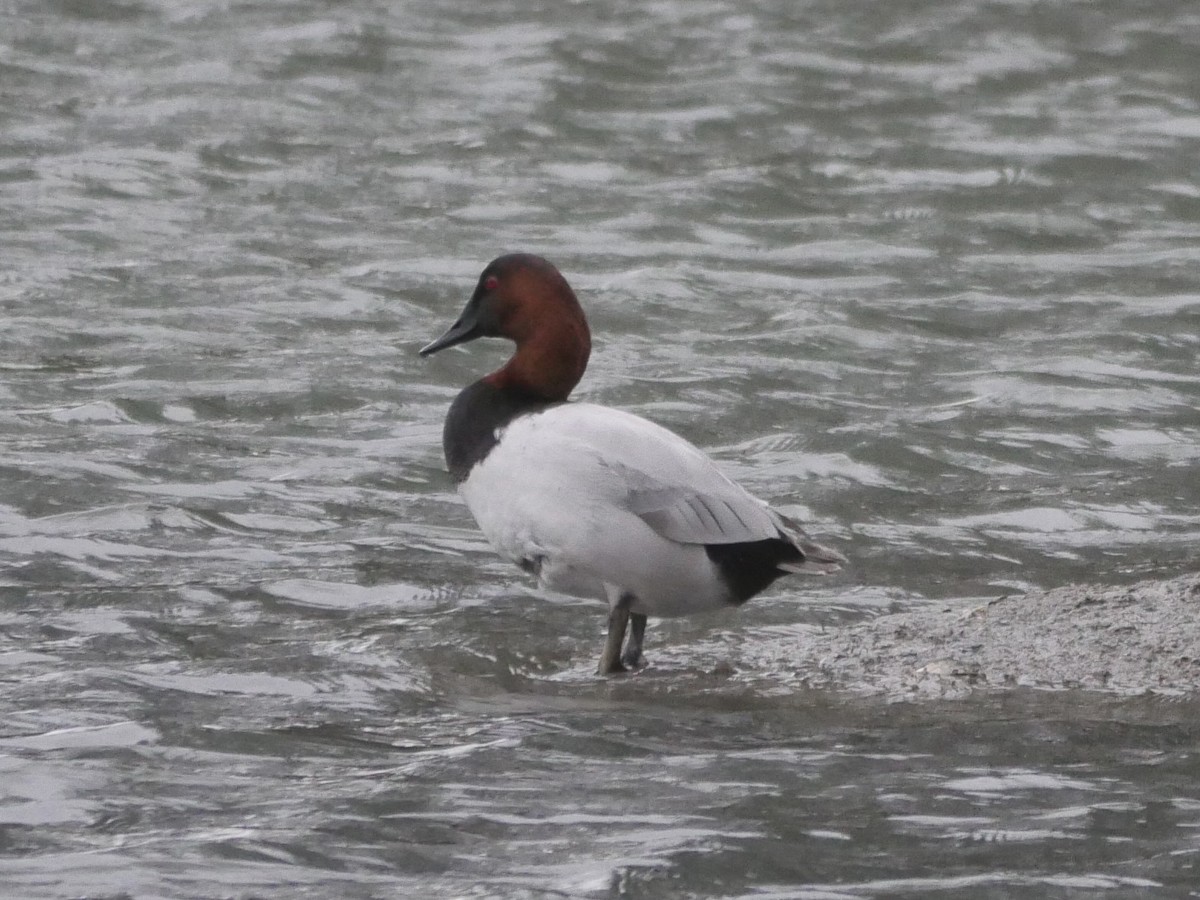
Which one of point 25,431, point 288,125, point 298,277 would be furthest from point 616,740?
point 288,125

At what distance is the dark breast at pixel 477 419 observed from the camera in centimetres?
612

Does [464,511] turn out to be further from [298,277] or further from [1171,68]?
[1171,68]

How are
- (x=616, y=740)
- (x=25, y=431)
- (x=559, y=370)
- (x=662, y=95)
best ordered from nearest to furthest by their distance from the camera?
1. (x=616, y=740)
2. (x=559, y=370)
3. (x=25, y=431)
4. (x=662, y=95)

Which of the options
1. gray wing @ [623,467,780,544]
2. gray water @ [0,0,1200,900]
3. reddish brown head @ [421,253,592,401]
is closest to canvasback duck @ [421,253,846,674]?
gray wing @ [623,467,780,544]

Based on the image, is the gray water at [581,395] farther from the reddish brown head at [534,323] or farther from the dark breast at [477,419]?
the reddish brown head at [534,323]

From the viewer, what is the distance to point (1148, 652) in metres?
5.78

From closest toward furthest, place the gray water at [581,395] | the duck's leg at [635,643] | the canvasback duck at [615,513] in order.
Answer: the gray water at [581,395], the canvasback duck at [615,513], the duck's leg at [635,643]

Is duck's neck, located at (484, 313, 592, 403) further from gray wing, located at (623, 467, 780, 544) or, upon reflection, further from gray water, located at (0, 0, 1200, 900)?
gray water, located at (0, 0, 1200, 900)

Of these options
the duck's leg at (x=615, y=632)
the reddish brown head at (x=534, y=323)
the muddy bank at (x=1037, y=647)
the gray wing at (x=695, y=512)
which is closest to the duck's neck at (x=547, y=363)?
the reddish brown head at (x=534, y=323)

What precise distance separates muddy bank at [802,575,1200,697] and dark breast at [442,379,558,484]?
1.10 m

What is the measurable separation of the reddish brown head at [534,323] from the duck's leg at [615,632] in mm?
732

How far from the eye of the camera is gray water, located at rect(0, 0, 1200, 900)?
4676mm

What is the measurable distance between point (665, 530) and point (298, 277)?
17.5 feet

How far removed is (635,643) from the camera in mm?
6188
